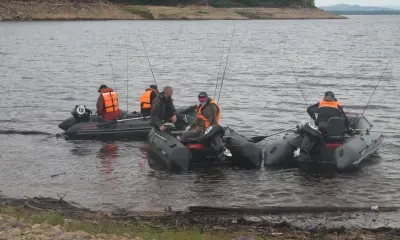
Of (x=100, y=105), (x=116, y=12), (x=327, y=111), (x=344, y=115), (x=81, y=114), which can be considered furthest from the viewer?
(x=116, y=12)

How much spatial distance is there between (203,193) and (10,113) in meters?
12.3

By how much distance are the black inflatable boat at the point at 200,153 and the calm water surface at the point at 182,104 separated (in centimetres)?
28

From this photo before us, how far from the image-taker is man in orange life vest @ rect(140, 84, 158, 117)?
55.2 feet

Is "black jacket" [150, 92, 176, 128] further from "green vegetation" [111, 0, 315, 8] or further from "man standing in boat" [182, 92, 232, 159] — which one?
"green vegetation" [111, 0, 315, 8]

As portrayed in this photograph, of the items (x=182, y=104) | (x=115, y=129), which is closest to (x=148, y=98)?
(x=115, y=129)

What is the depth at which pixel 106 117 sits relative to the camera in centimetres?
1719

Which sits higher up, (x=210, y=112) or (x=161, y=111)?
(x=210, y=112)

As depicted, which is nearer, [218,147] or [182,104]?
[218,147]

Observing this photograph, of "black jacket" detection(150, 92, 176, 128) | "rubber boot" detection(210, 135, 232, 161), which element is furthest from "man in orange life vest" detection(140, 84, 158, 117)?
"rubber boot" detection(210, 135, 232, 161)

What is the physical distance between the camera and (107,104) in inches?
666

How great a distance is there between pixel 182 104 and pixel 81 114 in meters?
7.71

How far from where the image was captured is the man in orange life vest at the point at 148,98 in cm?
1681

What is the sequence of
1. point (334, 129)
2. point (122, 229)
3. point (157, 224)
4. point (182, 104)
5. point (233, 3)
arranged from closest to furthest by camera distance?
point (122, 229) → point (157, 224) → point (334, 129) → point (182, 104) → point (233, 3)

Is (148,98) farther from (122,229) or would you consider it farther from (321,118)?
(122,229)
